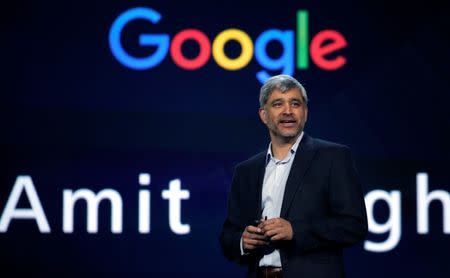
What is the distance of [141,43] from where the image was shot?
4.84 metres

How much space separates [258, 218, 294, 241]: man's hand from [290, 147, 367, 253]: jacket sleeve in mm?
31

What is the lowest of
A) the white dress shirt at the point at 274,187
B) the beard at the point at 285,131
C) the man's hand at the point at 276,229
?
the man's hand at the point at 276,229

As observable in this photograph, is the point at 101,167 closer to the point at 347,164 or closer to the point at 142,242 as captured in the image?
the point at 142,242

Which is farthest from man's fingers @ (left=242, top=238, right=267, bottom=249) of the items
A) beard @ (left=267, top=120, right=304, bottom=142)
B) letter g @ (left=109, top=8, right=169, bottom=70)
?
letter g @ (left=109, top=8, right=169, bottom=70)

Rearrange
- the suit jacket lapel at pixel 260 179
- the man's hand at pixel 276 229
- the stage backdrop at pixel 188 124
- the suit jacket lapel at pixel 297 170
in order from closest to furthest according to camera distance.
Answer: the man's hand at pixel 276 229 < the suit jacket lapel at pixel 297 170 < the suit jacket lapel at pixel 260 179 < the stage backdrop at pixel 188 124

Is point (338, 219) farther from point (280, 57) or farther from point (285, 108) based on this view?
point (280, 57)

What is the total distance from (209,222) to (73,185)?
0.88 meters

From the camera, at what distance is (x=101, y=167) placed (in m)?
4.78

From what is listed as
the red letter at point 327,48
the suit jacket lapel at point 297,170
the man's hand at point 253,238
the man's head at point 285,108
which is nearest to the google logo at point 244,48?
the red letter at point 327,48

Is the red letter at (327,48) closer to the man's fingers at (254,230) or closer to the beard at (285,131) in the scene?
the beard at (285,131)

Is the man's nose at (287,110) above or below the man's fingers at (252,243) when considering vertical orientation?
above

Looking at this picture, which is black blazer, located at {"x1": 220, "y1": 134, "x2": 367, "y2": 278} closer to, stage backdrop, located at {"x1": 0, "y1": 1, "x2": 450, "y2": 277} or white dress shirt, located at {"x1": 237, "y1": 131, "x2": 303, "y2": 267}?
white dress shirt, located at {"x1": 237, "y1": 131, "x2": 303, "y2": 267}

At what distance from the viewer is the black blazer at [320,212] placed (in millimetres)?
2453

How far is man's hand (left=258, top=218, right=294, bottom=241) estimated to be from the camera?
2383mm
